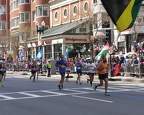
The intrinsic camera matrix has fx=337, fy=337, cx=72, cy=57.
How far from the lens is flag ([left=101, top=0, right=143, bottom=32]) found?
3.48 m

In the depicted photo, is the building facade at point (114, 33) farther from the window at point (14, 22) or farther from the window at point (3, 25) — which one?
the window at point (3, 25)

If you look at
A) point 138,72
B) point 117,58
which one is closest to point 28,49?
point 117,58

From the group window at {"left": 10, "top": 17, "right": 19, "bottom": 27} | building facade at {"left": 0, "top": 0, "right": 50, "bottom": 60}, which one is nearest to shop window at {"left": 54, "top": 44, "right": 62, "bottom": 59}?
building facade at {"left": 0, "top": 0, "right": 50, "bottom": 60}

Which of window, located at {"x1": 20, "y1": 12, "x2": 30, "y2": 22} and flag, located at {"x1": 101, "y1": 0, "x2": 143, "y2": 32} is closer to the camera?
flag, located at {"x1": 101, "y1": 0, "x2": 143, "y2": 32}

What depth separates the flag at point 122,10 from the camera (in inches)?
137

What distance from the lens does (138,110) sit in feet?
35.2

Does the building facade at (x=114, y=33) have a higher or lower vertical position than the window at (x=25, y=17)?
lower

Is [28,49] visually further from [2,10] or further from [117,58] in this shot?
[117,58]

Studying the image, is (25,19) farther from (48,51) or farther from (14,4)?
(48,51)

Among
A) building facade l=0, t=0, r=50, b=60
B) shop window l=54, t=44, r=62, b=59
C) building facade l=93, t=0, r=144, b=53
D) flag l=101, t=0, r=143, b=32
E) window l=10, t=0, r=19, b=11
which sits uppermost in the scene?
window l=10, t=0, r=19, b=11

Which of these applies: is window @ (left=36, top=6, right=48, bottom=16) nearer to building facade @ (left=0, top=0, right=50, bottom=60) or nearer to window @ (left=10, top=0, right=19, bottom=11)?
building facade @ (left=0, top=0, right=50, bottom=60)

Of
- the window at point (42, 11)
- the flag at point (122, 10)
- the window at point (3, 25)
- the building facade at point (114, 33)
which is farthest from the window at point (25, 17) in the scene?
the flag at point (122, 10)

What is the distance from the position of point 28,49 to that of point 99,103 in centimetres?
4739

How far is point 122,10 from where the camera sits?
3604 millimetres
